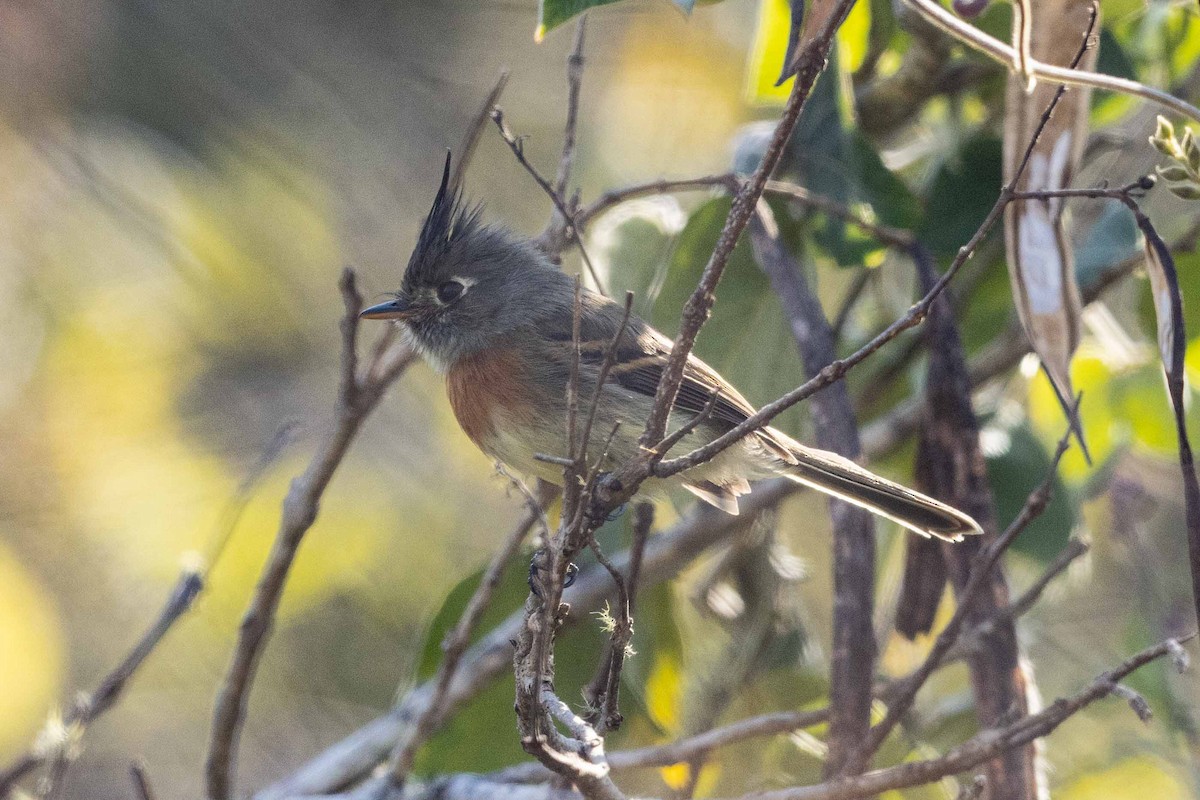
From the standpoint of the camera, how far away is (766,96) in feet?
11.9

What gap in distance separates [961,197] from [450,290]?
152 centimetres

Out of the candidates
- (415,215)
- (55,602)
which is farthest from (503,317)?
(55,602)

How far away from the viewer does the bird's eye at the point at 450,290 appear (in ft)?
12.3

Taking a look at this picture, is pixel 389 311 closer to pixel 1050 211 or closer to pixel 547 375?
pixel 547 375

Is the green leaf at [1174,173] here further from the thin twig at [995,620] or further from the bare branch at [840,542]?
the bare branch at [840,542]

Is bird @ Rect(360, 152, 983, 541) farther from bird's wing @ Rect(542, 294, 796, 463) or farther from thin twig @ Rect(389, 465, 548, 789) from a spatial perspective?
thin twig @ Rect(389, 465, 548, 789)

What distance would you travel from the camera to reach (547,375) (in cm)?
333

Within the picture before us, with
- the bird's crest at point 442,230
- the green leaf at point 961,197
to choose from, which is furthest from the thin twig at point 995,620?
the bird's crest at point 442,230

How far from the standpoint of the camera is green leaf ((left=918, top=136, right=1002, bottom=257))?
355 centimetres

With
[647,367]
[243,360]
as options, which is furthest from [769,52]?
[243,360]

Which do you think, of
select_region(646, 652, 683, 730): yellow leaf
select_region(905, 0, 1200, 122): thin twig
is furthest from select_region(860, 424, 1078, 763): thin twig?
select_region(646, 652, 683, 730): yellow leaf

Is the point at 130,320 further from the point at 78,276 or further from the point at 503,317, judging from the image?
the point at 503,317

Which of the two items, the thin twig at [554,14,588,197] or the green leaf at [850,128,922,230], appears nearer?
the thin twig at [554,14,588,197]

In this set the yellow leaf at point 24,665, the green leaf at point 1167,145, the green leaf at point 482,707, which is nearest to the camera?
the green leaf at point 1167,145
